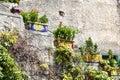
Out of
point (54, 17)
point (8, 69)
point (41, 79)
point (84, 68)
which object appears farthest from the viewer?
point (54, 17)

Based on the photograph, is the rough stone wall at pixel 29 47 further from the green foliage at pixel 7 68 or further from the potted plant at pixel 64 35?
the potted plant at pixel 64 35

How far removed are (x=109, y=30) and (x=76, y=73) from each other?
305 inches

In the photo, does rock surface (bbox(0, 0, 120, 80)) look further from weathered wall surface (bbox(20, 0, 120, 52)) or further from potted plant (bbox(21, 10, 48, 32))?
potted plant (bbox(21, 10, 48, 32))

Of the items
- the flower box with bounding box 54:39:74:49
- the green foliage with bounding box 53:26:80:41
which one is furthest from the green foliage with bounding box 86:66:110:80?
the green foliage with bounding box 53:26:80:41

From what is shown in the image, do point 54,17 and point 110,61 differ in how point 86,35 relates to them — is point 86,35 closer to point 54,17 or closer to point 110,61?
point 54,17

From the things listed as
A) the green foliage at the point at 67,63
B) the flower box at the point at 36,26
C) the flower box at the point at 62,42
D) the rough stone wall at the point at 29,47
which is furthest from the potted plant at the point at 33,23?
the green foliage at the point at 67,63

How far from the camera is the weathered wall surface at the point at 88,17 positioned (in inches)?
677

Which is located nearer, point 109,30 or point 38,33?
point 38,33

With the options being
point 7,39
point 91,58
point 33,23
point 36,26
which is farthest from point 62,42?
point 7,39

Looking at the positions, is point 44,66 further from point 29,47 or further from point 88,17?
point 88,17

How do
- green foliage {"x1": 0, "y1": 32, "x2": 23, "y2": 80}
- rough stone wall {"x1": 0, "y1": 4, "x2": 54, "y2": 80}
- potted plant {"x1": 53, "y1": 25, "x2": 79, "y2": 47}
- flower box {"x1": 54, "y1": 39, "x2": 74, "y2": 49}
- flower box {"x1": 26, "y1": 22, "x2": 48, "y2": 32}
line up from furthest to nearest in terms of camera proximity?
potted plant {"x1": 53, "y1": 25, "x2": 79, "y2": 47}
flower box {"x1": 54, "y1": 39, "x2": 74, "y2": 49}
flower box {"x1": 26, "y1": 22, "x2": 48, "y2": 32}
rough stone wall {"x1": 0, "y1": 4, "x2": 54, "y2": 80}
green foliage {"x1": 0, "y1": 32, "x2": 23, "y2": 80}

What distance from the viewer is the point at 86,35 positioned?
58.7 feet

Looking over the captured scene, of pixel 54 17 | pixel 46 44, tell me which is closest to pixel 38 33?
pixel 46 44

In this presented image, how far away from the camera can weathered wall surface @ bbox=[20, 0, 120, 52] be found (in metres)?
17.2
